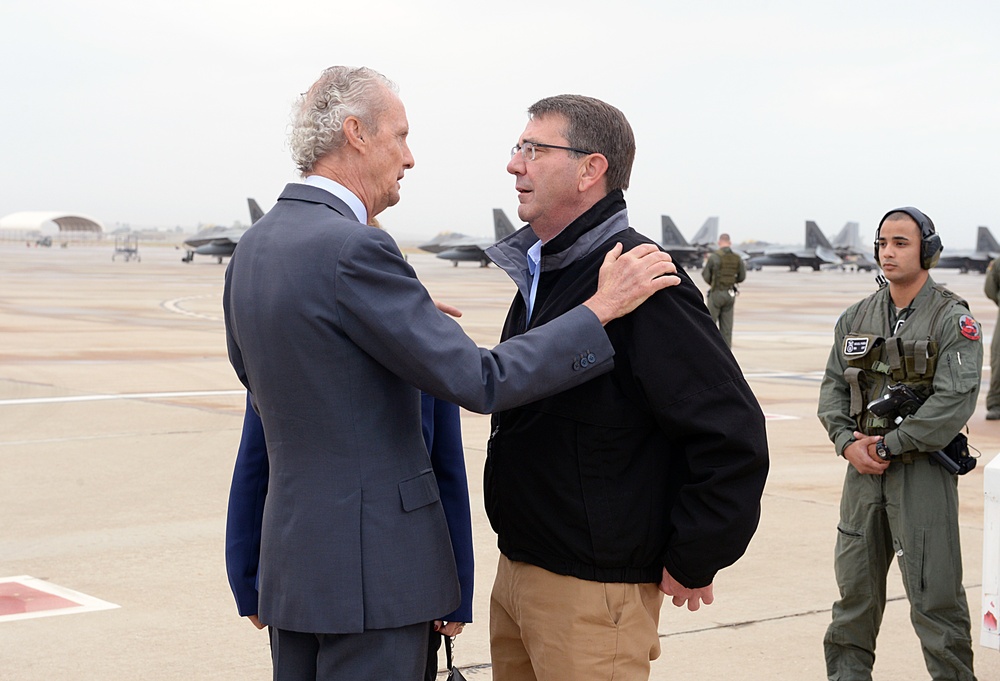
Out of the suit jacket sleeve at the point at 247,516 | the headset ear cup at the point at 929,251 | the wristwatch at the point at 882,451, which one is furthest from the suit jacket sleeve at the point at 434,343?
the headset ear cup at the point at 929,251

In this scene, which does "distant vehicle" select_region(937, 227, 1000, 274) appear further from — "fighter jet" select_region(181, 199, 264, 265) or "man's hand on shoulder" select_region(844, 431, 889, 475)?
"man's hand on shoulder" select_region(844, 431, 889, 475)

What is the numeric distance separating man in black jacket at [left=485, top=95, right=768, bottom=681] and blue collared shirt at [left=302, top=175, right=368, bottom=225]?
18.9 inches

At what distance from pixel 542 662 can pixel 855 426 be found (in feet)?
7.53

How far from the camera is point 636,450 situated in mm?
2805

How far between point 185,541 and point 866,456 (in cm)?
410

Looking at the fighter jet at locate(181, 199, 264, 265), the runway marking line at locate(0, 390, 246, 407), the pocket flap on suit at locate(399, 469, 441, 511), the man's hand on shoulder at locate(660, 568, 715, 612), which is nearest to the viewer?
the pocket flap on suit at locate(399, 469, 441, 511)

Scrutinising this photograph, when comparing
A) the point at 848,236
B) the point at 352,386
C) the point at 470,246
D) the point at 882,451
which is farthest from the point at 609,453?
the point at 848,236

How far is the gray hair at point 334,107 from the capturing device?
8.60 feet

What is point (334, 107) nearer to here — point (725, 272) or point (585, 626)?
point (585, 626)

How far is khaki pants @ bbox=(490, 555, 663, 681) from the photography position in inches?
112

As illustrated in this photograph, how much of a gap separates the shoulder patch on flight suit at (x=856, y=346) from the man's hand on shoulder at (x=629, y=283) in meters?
2.17

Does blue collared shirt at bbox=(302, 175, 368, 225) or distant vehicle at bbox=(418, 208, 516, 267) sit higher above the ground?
blue collared shirt at bbox=(302, 175, 368, 225)

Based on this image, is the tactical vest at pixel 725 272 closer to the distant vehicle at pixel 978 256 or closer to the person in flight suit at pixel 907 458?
the person in flight suit at pixel 907 458

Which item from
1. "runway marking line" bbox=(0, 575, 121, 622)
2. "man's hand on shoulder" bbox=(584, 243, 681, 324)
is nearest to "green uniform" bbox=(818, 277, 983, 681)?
"man's hand on shoulder" bbox=(584, 243, 681, 324)
